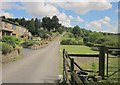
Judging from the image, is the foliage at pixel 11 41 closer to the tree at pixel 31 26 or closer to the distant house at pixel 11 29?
the distant house at pixel 11 29

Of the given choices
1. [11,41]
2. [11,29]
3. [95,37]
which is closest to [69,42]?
[95,37]

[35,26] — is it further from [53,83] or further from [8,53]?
[53,83]

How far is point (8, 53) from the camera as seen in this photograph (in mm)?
16359

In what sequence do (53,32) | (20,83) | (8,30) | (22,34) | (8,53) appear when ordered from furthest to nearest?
1. (53,32)
2. (22,34)
3. (8,30)
4. (8,53)
5. (20,83)

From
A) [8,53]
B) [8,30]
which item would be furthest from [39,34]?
[8,53]

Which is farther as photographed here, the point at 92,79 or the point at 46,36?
the point at 46,36

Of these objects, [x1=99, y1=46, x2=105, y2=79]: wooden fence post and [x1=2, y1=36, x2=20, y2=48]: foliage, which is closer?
[x1=99, y1=46, x2=105, y2=79]: wooden fence post

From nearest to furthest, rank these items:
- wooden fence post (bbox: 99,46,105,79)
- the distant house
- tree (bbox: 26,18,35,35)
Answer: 1. wooden fence post (bbox: 99,46,105,79)
2. the distant house
3. tree (bbox: 26,18,35,35)

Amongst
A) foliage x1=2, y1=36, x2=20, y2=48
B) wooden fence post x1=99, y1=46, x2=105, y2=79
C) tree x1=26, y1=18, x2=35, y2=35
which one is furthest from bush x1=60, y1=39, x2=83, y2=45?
wooden fence post x1=99, y1=46, x2=105, y2=79

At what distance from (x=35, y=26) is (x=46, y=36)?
10649 millimetres

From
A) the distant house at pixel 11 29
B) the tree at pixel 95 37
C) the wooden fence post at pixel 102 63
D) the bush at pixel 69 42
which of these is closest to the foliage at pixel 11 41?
the wooden fence post at pixel 102 63

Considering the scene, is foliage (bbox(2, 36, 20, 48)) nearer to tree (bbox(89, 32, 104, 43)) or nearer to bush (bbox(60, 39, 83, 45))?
tree (bbox(89, 32, 104, 43))

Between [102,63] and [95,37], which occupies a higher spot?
[95,37]

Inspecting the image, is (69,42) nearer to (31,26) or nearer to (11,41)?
(31,26)
